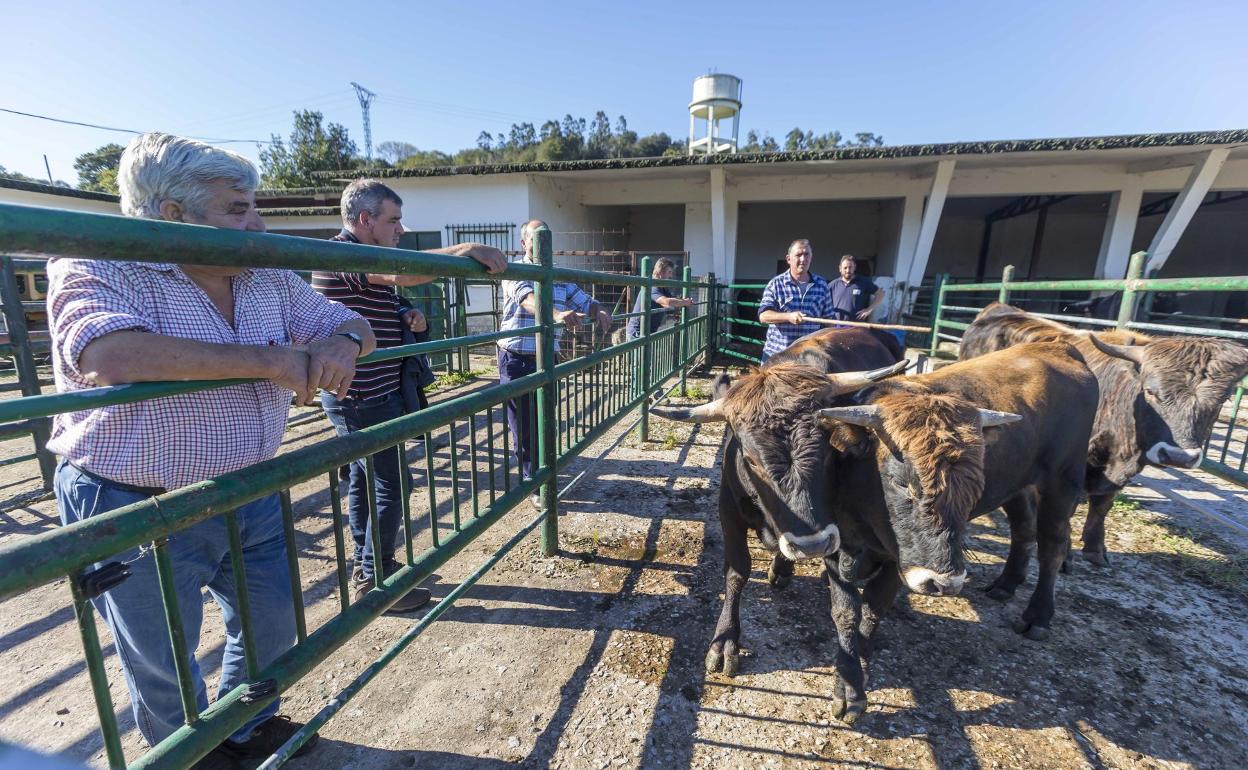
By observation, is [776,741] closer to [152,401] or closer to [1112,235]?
[152,401]

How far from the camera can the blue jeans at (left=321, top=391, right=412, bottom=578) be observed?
2.49 metres

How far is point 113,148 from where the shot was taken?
39.1 m

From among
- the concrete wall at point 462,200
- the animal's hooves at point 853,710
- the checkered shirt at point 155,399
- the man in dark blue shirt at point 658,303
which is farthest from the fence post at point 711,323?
the checkered shirt at point 155,399

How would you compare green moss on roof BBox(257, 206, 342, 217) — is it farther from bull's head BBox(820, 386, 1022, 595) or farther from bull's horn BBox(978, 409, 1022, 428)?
bull's horn BBox(978, 409, 1022, 428)

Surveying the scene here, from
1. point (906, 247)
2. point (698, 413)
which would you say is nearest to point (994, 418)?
point (698, 413)

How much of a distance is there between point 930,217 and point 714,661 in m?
10.6

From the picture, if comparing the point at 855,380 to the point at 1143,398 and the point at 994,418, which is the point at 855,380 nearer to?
the point at 994,418

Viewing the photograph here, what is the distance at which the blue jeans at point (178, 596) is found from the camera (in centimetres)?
130

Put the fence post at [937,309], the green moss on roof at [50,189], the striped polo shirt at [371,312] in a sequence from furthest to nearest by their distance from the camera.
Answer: the green moss on roof at [50,189]
the fence post at [937,309]
the striped polo shirt at [371,312]

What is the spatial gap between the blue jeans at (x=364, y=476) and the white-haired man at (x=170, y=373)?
95 centimetres

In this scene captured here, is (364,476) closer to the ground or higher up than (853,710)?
higher up

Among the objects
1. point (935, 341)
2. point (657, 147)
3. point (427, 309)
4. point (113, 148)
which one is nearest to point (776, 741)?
point (935, 341)

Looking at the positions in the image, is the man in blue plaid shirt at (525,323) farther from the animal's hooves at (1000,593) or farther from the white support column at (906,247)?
the white support column at (906,247)

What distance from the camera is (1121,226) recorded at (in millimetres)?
9930
